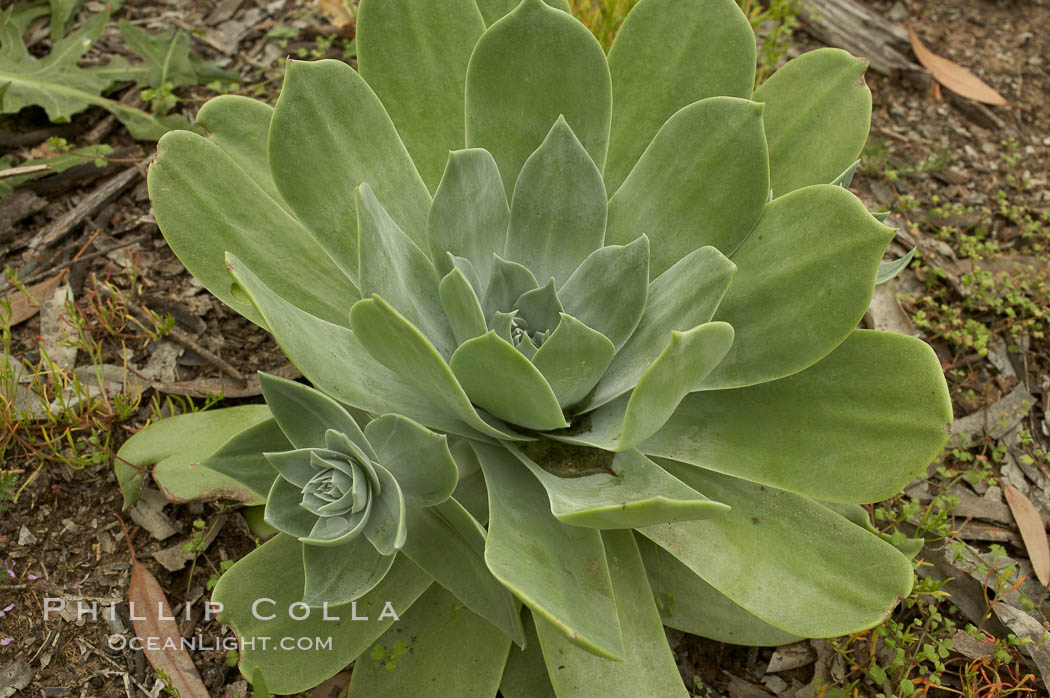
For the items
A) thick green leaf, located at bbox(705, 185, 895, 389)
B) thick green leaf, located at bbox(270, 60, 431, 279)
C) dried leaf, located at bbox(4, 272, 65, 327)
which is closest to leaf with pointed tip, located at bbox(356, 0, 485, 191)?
thick green leaf, located at bbox(270, 60, 431, 279)

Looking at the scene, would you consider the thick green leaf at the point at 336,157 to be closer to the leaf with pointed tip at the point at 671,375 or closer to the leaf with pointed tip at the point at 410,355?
the leaf with pointed tip at the point at 410,355

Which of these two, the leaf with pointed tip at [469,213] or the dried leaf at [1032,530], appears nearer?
the leaf with pointed tip at [469,213]

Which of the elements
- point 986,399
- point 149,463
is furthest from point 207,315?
point 986,399

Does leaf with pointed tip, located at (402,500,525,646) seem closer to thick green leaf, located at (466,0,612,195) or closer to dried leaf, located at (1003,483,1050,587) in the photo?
thick green leaf, located at (466,0,612,195)

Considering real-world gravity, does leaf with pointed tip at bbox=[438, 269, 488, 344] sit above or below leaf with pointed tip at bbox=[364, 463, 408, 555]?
above

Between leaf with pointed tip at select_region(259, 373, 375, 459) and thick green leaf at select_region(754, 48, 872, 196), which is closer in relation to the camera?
leaf with pointed tip at select_region(259, 373, 375, 459)

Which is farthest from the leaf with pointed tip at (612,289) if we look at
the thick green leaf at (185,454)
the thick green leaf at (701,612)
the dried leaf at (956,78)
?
the dried leaf at (956,78)

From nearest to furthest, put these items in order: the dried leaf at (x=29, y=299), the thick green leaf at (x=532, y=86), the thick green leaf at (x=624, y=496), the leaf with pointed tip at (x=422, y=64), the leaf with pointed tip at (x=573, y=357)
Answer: the thick green leaf at (x=624, y=496), the leaf with pointed tip at (x=573, y=357), the thick green leaf at (x=532, y=86), the leaf with pointed tip at (x=422, y=64), the dried leaf at (x=29, y=299)
